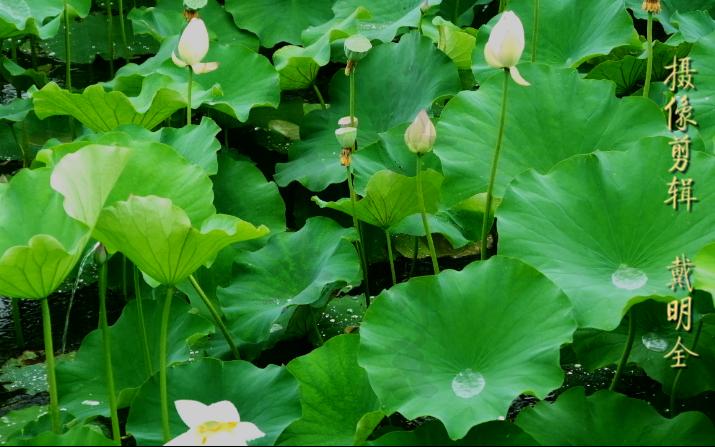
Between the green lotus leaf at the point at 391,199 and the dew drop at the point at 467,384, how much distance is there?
0.57m

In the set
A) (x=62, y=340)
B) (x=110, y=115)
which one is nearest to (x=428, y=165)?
(x=110, y=115)

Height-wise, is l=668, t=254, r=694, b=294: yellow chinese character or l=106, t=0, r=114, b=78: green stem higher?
l=106, t=0, r=114, b=78: green stem

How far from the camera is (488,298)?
190 cm

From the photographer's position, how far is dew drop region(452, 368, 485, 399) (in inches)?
69.5

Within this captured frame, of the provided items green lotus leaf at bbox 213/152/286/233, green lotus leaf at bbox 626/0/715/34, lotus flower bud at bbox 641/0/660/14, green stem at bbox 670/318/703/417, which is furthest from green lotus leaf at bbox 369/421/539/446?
green lotus leaf at bbox 626/0/715/34

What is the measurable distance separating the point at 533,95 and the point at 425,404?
0.90 m

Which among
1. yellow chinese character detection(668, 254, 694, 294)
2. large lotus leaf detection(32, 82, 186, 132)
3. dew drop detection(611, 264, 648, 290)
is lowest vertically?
dew drop detection(611, 264, 648, 290)

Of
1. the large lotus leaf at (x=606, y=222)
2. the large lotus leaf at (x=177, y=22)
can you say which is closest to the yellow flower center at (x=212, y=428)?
the large lotus leaf at (x=606, y=222)

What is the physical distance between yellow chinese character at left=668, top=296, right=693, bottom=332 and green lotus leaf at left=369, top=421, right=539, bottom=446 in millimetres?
374

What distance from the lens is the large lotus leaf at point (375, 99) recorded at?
2.81 m

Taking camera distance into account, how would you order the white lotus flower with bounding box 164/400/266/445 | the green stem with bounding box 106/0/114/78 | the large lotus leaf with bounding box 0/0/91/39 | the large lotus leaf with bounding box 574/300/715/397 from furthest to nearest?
the green stem with bounding box 106/0/114/78
the large lotus leaf with bounding box 0/0/91/39
the large lotus leaf with bounding box 574/300/715/397
the white lotus flower with bounding box 164/400/266/445

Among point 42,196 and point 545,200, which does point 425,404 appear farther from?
point 42,196

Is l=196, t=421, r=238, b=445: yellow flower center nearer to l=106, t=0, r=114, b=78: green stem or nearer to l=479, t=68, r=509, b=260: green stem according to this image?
l=479, t=68, r=509, b=260: green stem

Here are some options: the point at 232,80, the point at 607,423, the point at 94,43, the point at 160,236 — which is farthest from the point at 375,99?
the point at 94,43
